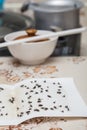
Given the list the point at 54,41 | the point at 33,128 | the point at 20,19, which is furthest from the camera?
the point at 20,19

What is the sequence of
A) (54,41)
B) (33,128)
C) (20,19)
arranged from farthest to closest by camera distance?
(20,19) → (54,41) → (33,128)

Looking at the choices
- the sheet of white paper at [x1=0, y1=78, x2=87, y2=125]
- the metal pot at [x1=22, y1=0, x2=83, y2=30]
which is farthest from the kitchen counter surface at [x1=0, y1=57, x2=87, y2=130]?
the metal pot at [x1=22, y1=0, x2=83, y2=30]

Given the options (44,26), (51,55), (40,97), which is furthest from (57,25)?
(40,97)

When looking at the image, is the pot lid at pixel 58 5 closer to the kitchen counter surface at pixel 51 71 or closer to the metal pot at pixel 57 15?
the metal pot at pixel 57 15

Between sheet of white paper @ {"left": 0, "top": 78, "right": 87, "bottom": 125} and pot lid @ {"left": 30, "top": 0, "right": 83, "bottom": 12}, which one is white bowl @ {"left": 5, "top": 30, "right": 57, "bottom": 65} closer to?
sheet of white paper @ {"left": 0, "top": 78, "right": 87, "bottom": 125}

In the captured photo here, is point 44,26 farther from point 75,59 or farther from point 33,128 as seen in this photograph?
point 33,128

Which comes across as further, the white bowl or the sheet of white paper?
the white bowl

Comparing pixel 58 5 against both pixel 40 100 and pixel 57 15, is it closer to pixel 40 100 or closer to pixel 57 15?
pixel 57 15

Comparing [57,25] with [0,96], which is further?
[57,25]
